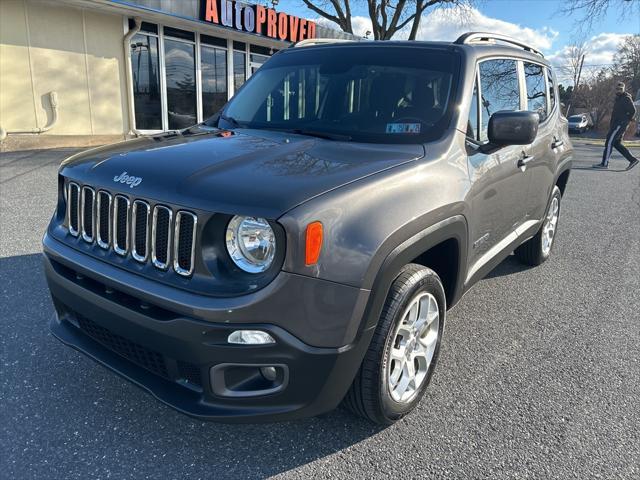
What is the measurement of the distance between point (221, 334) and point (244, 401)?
328mm

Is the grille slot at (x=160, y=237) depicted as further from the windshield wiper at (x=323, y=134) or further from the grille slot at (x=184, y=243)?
the windshield wiper at (x=323, y=134)

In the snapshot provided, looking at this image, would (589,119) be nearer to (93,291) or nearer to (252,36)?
(252,36)

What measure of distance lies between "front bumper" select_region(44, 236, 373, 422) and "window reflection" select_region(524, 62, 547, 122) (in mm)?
2880

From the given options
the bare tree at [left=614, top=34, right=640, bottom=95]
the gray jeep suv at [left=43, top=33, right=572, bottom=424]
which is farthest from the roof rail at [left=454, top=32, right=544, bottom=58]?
the bare tree at [left=614, top=34, right=640, bottom=95]

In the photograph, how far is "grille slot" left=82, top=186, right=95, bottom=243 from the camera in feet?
8.04

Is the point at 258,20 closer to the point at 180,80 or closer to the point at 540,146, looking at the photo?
the point at 180,80

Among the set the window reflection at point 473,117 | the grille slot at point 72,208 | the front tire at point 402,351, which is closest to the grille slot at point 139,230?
the grille slot at point 72,208

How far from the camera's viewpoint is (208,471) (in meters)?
2.21

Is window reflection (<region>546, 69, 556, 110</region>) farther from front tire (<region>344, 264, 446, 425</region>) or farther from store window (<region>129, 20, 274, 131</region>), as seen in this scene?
store window (<region>129, 20, 274, 131</region>)

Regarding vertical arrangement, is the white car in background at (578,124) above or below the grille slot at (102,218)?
below

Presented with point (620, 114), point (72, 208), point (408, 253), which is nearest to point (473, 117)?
point (408, 253)

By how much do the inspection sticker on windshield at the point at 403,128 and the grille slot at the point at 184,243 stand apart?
55.3 inches

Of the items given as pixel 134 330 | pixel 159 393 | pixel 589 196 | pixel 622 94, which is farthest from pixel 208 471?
pixel 622 94

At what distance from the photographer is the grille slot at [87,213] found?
2451mm
